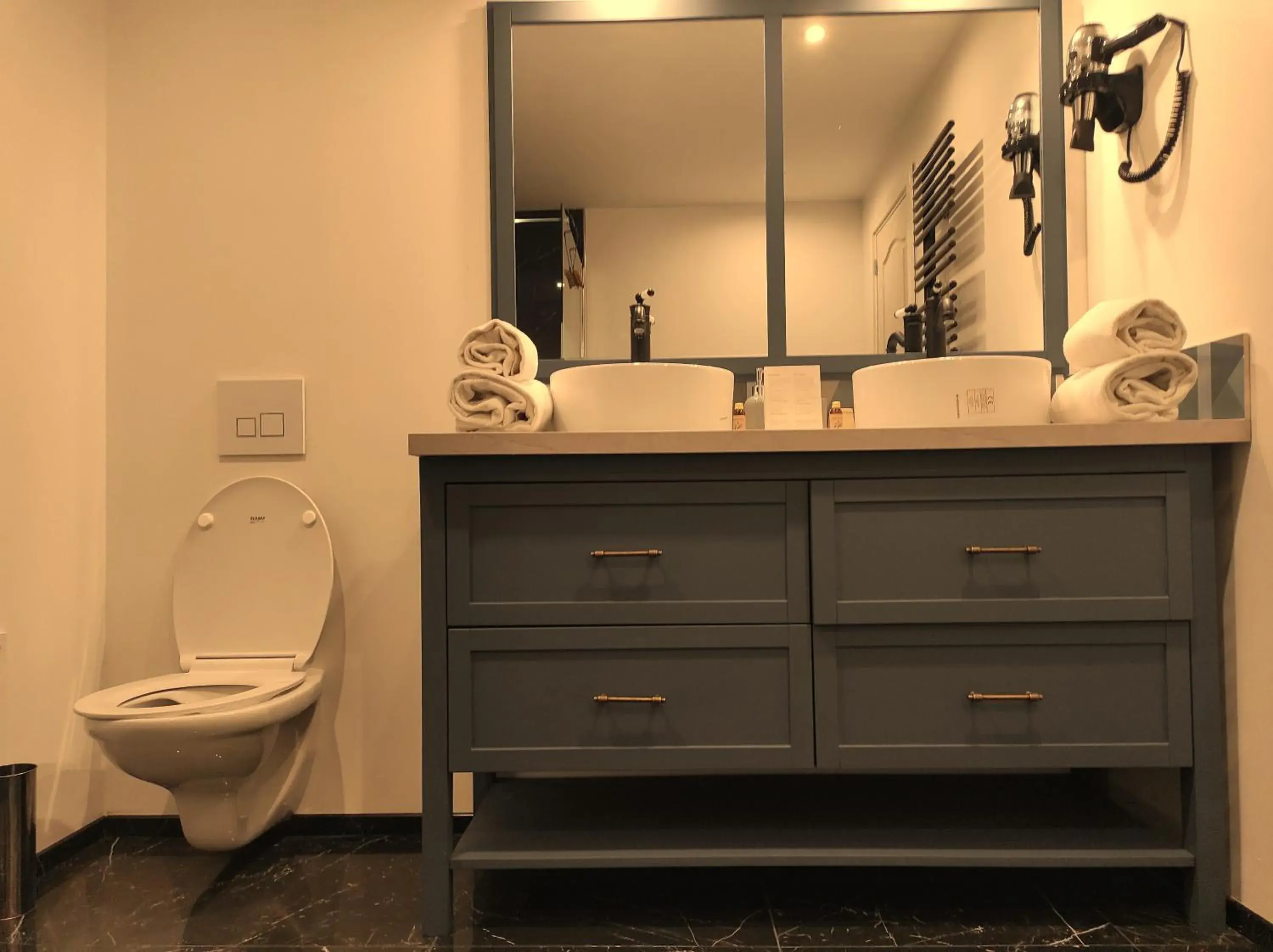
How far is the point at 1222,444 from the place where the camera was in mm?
1389

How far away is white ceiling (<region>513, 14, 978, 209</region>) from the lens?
1.87 metres

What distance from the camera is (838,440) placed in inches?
52.5

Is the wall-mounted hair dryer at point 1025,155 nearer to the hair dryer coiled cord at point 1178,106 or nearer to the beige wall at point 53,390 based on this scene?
the hair dryer coiled cord at point 1178,106

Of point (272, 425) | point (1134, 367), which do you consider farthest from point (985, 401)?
point (272, 425)

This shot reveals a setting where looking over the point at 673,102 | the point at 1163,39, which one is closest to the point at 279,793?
the point at 673,102

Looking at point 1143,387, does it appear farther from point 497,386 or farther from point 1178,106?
point 497,386

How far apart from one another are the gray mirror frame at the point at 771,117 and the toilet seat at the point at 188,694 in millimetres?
872

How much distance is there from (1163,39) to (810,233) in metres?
0.72

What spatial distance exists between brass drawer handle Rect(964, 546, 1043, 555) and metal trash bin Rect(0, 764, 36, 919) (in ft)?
5.61

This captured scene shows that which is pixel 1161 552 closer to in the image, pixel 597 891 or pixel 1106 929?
pixel 1106 929

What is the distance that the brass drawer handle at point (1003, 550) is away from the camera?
4.40ft

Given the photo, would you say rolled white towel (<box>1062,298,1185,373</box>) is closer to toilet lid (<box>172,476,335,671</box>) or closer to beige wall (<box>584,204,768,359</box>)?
beige wall (<box>584,204,768,359</box>)

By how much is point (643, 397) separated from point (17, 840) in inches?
54.7

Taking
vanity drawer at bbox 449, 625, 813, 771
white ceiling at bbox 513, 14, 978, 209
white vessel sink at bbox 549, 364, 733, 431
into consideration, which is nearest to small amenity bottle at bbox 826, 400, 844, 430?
white vessel sink at bbox 549, 364, 733, 431
